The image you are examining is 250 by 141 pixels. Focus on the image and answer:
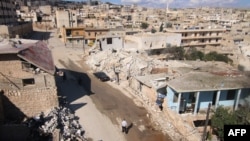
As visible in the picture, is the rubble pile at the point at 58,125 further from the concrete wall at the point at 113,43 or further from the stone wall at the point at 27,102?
the concrete wall at the point at 113,43

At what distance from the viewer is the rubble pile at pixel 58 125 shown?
15273mm

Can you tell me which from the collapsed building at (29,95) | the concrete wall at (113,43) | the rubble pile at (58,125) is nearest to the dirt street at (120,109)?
the rubble pile at (58,125)

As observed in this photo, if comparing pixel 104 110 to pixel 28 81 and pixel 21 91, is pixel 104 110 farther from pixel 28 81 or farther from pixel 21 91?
pixel 21 91

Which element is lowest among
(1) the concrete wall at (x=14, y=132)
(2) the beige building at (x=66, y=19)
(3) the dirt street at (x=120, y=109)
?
(3) the dirt street at (x=120, y=109)

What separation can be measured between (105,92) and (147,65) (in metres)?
8.08

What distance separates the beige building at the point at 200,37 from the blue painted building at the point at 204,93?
118 feet

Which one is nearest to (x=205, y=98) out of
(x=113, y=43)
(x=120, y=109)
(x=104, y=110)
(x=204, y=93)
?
(x=204, y=93)

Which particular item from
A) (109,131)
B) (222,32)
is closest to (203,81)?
(109,131)

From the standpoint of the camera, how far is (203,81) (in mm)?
19000

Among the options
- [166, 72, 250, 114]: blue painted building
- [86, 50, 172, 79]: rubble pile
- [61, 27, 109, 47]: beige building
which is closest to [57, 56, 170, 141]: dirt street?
[166, 72, 250, 114]: blue painted building

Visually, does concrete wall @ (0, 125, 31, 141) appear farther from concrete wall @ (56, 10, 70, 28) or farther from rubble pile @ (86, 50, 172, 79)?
concrete wall @ (56, 10, 70, 28)

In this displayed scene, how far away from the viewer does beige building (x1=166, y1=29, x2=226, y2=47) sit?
2169 inches

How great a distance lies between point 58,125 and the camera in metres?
16.0

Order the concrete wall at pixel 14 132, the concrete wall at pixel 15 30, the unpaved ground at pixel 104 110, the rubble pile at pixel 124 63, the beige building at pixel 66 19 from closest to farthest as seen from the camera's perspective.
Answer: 1. the concrete wall at pixel 14 132
2. the unpaved ground at pixel 104 110
3. the rubble pile at pixel 124 63
4. the concrete wall at pixel 15 30
5. the beige building at pixel 66 19
